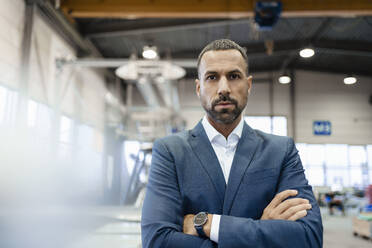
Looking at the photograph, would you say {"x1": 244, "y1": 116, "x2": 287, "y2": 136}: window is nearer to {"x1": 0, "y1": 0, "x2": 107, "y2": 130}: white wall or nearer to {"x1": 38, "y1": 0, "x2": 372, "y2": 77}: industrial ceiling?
{"x1": 38, "y1": 0, "x2": 372, "y2": 77}: industrial ceiling

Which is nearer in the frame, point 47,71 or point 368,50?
point 47,71

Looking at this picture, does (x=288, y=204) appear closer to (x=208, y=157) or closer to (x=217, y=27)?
(x=208, y=157)

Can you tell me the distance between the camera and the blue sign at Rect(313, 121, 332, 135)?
13.8 m

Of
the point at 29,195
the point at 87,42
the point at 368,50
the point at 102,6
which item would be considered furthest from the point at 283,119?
the point at 29,195

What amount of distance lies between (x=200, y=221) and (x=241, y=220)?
0.16 metres

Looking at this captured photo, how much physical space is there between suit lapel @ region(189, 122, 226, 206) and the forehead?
11.3 inches

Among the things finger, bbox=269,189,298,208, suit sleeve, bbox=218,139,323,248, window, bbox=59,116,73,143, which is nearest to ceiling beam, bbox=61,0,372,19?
window, bbox=59,116,73,143

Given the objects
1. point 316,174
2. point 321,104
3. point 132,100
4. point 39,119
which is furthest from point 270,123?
point 39,119

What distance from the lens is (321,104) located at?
14102 mm

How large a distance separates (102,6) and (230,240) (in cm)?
553

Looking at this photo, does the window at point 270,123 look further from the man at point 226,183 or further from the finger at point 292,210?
the finger at point 292,210

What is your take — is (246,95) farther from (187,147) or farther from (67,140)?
(67,140)

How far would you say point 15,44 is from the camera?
5.41 metres

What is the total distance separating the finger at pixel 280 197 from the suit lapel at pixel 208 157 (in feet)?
0.68
